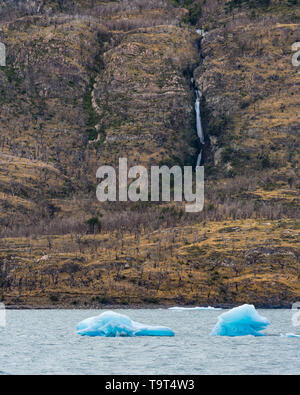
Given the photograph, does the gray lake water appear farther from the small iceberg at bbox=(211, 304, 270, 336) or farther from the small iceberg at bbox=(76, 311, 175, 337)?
the small iceberg at bbox=(211, 304, 270, 336)

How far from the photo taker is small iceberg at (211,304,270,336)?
91.0m

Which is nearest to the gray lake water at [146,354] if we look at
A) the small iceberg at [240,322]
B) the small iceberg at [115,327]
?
the small iceberg at [115,327]

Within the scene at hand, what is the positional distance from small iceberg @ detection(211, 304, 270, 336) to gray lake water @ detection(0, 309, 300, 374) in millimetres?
1997

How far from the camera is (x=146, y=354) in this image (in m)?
85.1

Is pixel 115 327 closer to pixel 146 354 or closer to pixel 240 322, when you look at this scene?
pixel 146 354

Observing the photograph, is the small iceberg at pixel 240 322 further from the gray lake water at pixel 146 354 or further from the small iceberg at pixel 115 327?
the small iceberg at pixel 115 327

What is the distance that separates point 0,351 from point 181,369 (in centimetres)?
2514

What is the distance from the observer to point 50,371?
72.1 metres

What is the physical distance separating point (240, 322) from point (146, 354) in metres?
12.7

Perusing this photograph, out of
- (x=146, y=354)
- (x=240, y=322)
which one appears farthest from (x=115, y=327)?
(x=240, y=322)

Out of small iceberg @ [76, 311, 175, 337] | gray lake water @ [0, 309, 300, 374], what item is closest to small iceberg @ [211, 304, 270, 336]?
gray lake water @ [0, 309, 300, 374]

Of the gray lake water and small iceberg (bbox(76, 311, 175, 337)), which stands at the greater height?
small iceberg (bbox(76, 311, 175, 337))

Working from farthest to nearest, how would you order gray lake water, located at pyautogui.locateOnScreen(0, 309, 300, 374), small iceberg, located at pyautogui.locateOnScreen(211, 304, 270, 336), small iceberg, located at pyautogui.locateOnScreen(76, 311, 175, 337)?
small iceberg, located at pyautogui.locateOnScreen(211, 304, 270, 336), small iceberg, located at pyautogui.locateOnScreen(76, 311, 175, 337), gray lake water, located at pyautogui.locateOnScreen(0, 309, 300, 374)
